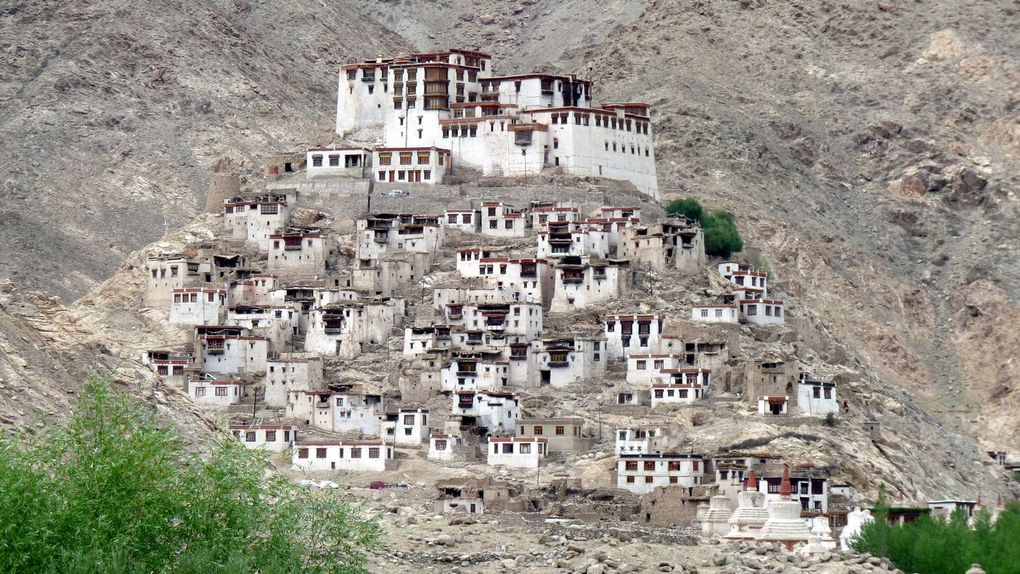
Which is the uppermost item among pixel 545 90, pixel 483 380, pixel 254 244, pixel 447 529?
pixel 545 90

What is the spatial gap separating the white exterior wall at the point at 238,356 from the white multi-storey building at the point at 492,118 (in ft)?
43.0

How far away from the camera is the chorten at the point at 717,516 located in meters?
72.2

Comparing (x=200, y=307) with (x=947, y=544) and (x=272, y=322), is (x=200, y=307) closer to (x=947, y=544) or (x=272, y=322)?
(x=272, y=322)

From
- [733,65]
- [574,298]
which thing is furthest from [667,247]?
[733,65]

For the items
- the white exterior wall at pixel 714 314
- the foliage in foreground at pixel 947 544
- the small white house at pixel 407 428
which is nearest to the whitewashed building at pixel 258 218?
the small white house at pixel 407 428

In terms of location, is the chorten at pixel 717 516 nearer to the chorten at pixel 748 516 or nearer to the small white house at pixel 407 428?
the chorten at pixel 748 516

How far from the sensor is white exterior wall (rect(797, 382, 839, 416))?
86688 mm

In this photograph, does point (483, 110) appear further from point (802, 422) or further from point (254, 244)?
point (802, 422)

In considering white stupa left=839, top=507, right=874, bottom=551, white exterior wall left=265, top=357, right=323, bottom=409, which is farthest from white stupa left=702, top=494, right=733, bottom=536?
white exterior wall left=265, top=357, right=323, bottom=409

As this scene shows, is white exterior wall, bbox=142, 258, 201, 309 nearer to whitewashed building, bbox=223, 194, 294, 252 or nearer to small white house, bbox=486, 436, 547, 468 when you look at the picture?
whitewashed building, bbox=223, 194, 294, 252

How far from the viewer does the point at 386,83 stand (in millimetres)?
106438

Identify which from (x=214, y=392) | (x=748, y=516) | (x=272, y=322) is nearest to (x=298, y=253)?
(x=272, y=322)

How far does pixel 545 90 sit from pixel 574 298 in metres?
14.2

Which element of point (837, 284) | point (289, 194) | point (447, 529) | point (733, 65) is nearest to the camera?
point (447, 529)
